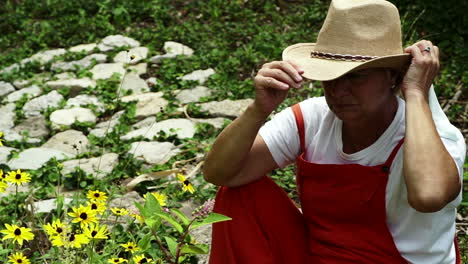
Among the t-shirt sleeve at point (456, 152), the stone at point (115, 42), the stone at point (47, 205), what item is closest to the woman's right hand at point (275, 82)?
the t-shirt sleeve at point (456, 152)

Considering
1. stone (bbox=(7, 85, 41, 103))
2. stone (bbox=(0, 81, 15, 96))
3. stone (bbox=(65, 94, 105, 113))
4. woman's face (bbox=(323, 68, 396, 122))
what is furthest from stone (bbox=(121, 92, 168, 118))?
woman's face (bbox=(323, 68, 396, 122))

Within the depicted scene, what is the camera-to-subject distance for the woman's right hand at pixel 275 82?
2.48 metres

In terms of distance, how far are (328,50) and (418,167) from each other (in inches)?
20.9

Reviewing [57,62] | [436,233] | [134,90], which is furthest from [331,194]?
[57,62]

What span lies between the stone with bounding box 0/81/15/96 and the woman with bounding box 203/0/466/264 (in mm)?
3658

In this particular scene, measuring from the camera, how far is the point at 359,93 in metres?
2.43

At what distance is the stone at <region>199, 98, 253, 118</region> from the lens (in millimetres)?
5297

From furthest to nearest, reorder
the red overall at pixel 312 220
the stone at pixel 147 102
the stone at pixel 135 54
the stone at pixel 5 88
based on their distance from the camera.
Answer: the stone at pixel 135 54 < the stone at pixel 5 88 < the stone at pixel 147 102 < the red overall at pixel 312 220

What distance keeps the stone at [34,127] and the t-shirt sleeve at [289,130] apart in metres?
2.81

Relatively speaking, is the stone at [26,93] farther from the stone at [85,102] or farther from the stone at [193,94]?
the stone at [193,94]

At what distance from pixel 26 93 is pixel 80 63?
2.61ft

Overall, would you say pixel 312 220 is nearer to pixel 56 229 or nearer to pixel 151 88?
pixel 56 229

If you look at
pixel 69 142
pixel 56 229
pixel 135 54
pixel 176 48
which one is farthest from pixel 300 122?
pixel 176 48

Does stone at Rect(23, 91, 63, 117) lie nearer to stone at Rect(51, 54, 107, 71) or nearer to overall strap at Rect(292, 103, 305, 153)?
stone at Rect(51, 54, 107, 71)
